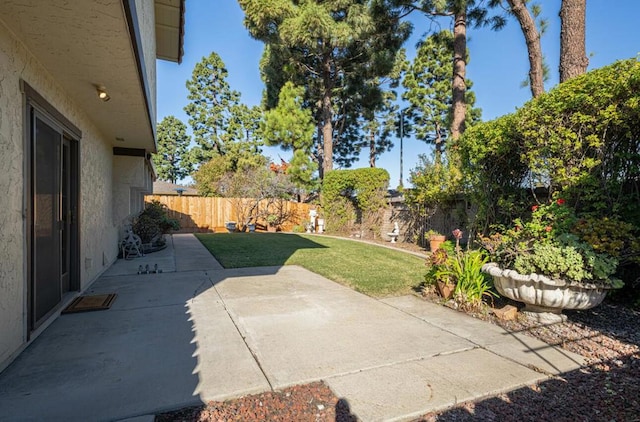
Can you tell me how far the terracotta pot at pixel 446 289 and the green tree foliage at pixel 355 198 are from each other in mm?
9204

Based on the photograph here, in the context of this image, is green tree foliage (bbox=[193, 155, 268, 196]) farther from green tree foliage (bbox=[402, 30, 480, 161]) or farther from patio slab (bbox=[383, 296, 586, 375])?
patio slab (bbox=[383, 296, 586, 375])

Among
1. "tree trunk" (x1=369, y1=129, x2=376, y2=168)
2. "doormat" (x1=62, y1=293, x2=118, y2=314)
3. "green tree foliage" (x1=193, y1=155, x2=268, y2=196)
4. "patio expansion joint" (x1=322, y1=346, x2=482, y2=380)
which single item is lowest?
"patio expansion joint" (x1=322, y1=346, x2=482, y2=380)

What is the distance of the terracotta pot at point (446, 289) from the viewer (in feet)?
15.6

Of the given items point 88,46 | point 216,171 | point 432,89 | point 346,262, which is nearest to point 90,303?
point 88,46

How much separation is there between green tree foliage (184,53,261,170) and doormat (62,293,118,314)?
995 inches

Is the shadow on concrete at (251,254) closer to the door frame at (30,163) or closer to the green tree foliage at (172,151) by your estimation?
the door frame at (30,163)

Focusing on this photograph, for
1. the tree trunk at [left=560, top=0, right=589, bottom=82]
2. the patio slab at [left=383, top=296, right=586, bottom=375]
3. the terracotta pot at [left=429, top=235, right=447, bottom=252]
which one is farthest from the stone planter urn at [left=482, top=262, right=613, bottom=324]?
the terracotta pot at [left=429, top=235, right=447, bottom=252]

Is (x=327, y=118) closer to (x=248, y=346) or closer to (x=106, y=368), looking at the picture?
(x=248, y=346)

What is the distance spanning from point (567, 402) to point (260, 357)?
2361 millimetres

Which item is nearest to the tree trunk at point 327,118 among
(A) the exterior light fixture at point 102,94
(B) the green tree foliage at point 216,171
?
(B) the green tree foliage at point 216,171

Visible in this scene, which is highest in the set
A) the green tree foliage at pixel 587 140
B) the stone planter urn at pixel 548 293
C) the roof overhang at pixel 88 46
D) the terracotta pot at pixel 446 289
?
the roof overhang at pixel 88 46

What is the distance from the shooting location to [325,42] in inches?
659

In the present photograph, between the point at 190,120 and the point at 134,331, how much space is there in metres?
29.6

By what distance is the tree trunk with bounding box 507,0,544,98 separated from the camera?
807 cm
